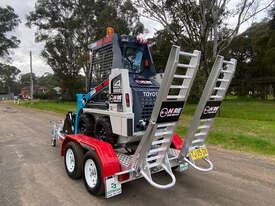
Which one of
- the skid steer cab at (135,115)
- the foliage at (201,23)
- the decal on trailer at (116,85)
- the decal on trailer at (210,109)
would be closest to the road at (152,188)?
the skid steer cab at (135,115)

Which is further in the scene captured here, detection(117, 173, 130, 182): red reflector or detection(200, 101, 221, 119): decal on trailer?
detection(200, 101, 221, 119): decal on trailer

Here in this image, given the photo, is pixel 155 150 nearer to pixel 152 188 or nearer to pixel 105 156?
pixel 105 156

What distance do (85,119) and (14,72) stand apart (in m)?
128

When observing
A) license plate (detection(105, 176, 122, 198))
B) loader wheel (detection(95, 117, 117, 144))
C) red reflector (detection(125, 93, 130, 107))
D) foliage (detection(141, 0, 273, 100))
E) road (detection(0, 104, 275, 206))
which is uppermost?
foliage (detection(141, 0, 273, 100))

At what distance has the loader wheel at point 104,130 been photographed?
509cm

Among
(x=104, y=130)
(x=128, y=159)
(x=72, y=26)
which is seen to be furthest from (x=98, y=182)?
(x=72, y=26)

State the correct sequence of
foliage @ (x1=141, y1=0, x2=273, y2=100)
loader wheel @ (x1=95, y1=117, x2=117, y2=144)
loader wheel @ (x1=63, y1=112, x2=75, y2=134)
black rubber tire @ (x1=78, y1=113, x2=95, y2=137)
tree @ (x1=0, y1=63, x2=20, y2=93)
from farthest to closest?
tree @ (x1=0, y1=63, x2=20, y2=93), foliage @ (x1=141, y1=0, x2=273, y2=100), loader wheel @ (x1=63, y1=112, x2=75, y2=134), black rubber tire @ (x1=78, y1=113, x2=95, y2=137), loader wheel @ (x1=95, y1=117, x2=117, y2=144)

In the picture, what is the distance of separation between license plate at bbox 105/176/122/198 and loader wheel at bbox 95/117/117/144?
3.44 feet

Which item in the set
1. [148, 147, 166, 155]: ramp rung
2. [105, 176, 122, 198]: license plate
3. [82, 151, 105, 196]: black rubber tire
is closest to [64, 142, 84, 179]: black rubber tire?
[82, 151, 105, 196]: black rubber tire

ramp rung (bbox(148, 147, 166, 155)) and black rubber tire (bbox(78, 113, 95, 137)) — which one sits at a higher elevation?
black rubber tire (bbox(78, 113, 95, 137))

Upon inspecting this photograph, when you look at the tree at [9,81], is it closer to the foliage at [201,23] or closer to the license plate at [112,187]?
the foliage at [201,23]

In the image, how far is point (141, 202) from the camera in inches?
167

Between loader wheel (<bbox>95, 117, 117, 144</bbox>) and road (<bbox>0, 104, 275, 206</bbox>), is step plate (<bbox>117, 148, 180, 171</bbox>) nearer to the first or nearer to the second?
Result: loader wheel (<bbox>95, 117, 117, 144</bbox>)

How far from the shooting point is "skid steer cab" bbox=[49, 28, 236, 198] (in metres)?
3.87
